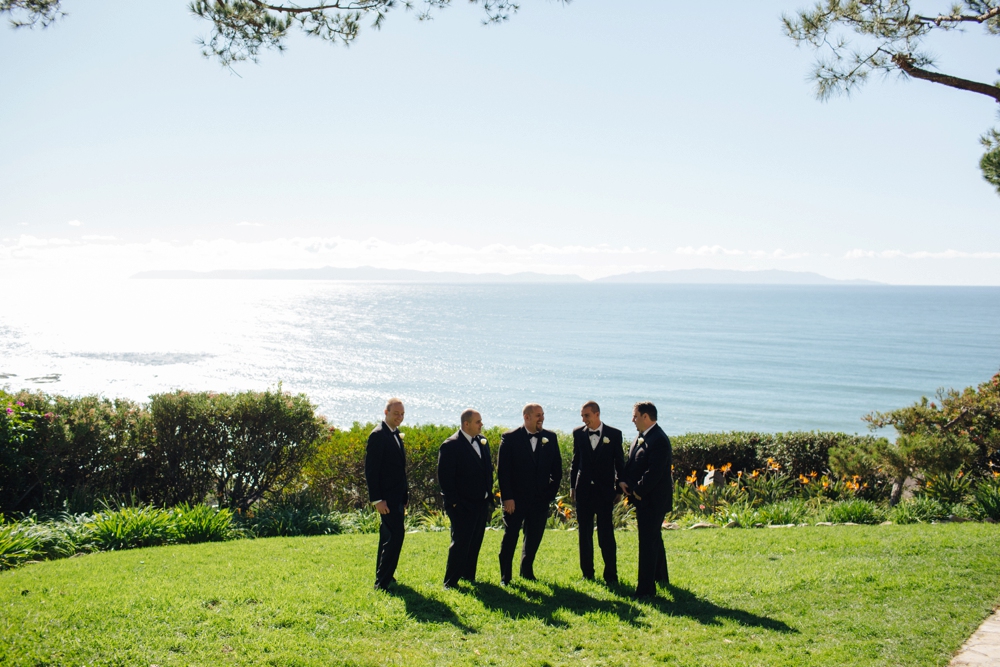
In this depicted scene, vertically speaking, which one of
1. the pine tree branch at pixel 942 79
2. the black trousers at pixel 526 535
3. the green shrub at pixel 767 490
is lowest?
the green shrub at pixel 767 490

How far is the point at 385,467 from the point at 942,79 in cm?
760

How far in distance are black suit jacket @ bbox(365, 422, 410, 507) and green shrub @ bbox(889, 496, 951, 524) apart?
7823 mm

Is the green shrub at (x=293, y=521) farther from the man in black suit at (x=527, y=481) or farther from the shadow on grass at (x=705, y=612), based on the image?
the shadow on grass at (x=705, y=612)

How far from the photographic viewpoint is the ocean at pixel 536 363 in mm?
48344

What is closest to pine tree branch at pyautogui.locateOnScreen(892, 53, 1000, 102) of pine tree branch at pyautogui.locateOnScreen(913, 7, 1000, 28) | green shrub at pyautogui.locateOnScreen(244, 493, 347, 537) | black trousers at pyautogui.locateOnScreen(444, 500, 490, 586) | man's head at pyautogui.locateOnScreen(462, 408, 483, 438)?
pine tree branch at pyautogui.locateOnScreen(913, 7, 1000, 28)

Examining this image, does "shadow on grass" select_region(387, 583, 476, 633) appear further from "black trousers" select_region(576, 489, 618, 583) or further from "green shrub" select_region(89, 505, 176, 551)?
"green shrub" select_region(89, 505, 176, 551)

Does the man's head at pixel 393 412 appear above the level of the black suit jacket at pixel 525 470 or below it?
above

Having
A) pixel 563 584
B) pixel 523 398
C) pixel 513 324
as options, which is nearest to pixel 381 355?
pixel 523 398

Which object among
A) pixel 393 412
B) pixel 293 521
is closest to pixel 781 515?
pixel 393 412

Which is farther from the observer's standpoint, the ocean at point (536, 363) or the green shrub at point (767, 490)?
the ocean at point (536, 363)

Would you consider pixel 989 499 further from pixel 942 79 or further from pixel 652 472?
pixel 652 472

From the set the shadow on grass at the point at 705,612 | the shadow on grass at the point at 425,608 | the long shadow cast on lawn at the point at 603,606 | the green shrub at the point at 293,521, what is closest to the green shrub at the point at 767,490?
the shadow on grass at the point at 705,612

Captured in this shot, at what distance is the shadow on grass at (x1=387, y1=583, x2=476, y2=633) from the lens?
5715mm

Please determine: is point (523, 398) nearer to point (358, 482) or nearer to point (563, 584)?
point (358, 482)
